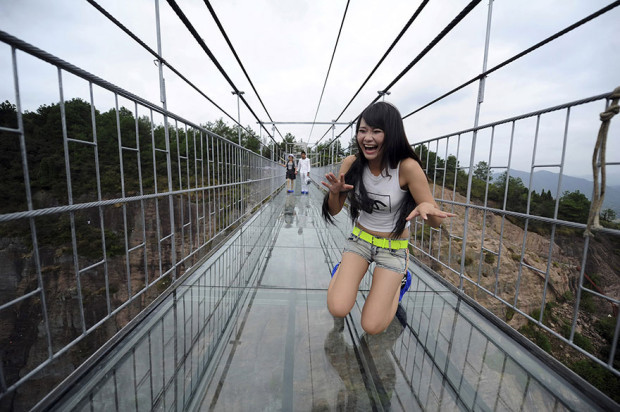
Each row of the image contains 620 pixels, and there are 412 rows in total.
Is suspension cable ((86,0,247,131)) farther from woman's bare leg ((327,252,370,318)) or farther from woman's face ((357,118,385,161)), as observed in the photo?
woman's bare leg ((327,252,370,318))

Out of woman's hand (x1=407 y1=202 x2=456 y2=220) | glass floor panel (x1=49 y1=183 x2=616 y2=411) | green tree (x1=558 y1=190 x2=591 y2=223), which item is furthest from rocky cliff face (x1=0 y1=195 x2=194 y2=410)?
green tree (x1=558 y1=190 x2=591 y2=223)

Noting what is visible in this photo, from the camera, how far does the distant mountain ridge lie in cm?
136

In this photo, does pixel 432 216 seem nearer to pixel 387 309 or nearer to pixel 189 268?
pixel 387 309

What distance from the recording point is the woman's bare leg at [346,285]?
68.6 inches

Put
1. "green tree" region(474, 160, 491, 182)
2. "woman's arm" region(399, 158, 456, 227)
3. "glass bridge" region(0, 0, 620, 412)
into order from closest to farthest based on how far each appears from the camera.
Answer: "glass bridge" region(0, 0, 620, 412)
"woman's arm" region(399, 158, 456, 227)
"green tree" region(474, 160, 491, 182)

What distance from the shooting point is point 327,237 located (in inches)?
153

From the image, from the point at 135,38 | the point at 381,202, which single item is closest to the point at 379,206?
the point at 381,202

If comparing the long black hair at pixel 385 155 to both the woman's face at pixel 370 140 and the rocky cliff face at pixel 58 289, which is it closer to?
the woman's face at pixel 370 140

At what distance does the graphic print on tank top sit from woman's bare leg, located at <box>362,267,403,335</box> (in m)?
0.37

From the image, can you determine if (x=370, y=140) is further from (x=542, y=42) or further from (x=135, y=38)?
(x=135, y=38)

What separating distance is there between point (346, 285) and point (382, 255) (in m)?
0.30

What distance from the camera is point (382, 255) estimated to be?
1841 millimetres

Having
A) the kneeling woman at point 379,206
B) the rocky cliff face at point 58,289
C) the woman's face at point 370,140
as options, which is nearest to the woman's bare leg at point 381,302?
the kneeling woman at point 379,206

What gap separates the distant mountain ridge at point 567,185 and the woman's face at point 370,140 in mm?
838
